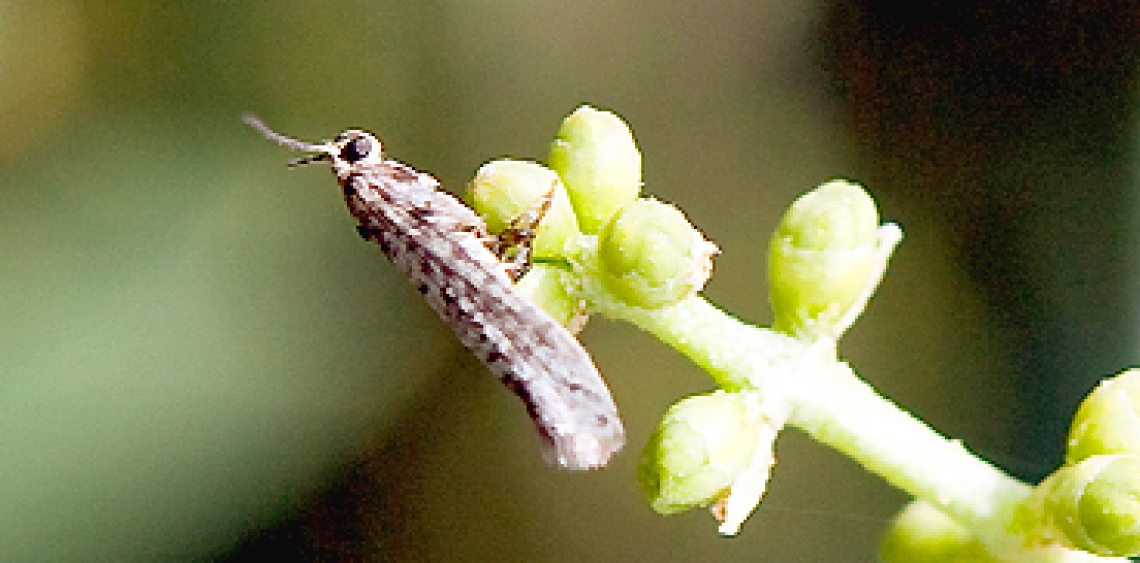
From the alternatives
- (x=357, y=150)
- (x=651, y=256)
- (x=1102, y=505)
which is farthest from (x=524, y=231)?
(x=357, y=150)

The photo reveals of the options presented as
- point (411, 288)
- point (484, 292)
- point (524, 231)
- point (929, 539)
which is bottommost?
point (411, 288)

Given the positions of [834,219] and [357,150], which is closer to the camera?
[834,219]

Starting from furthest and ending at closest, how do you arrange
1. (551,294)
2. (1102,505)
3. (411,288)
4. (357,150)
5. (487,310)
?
(411,288)
(357,150)
(487,310)
(551,294)
(1102,505)

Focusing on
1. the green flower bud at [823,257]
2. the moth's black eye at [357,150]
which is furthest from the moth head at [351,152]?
the green flower bud at [823,257]

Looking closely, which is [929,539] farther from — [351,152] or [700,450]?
[351,152]

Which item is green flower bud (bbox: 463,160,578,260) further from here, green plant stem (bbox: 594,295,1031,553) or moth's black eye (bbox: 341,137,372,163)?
moth's black eye (bbox: 341,137,372,163)

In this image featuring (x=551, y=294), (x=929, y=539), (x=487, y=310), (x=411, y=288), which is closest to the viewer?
(x=551, y=294)
